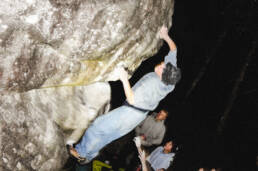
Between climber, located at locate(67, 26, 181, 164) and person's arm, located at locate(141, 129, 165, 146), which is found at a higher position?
climber, located at locate(67, 26, 181, 164)

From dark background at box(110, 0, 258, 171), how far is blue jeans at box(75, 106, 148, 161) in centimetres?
255

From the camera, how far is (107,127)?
3.15 m

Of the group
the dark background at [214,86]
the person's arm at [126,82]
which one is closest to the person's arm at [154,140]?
the dark background at [214,86]

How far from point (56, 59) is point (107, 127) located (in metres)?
1.38

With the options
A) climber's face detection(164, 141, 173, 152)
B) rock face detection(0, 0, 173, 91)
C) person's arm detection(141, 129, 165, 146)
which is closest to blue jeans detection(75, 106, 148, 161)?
rock face detection(0, 0, 173, 91)

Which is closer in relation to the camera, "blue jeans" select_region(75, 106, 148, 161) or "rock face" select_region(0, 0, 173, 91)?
"rock face" select_region(0, 0, 173, 91)

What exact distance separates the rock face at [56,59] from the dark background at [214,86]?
2827 mm

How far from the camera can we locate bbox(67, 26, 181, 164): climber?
118 inches

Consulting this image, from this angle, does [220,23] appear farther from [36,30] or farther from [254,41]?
[36,30]

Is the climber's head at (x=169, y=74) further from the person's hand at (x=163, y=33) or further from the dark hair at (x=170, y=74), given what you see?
the person's hand at (x=163, y=33)

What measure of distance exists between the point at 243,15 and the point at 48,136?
21.9 feet

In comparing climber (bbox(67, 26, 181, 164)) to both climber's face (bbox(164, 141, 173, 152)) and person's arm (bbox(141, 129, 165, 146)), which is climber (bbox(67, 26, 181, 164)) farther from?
climber's face (bbox(164, 141, 173, 152))

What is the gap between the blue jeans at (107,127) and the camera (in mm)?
3138

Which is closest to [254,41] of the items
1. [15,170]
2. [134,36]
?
[134,36]
